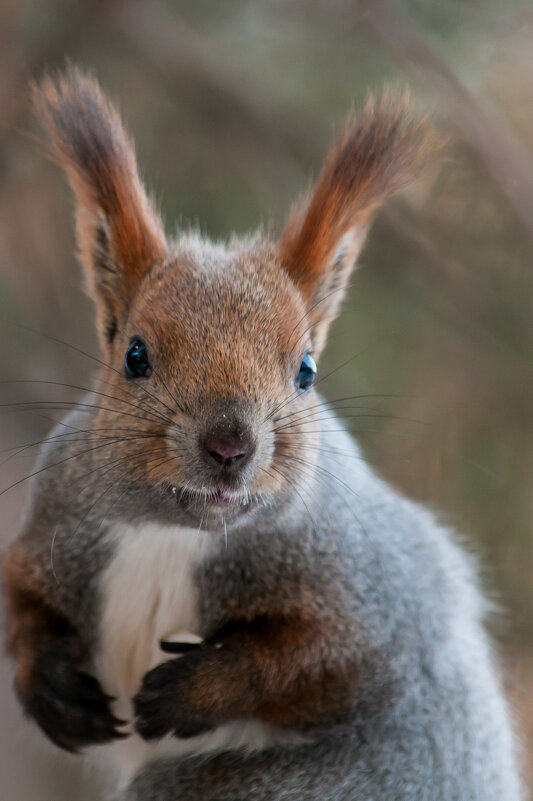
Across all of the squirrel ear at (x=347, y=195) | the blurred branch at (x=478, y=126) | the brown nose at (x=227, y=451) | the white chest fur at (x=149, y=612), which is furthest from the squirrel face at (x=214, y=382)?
the blurred branch at (x=478, y=126)

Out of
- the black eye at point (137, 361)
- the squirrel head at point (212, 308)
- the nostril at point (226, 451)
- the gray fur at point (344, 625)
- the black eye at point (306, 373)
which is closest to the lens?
the nostril at point (226, 451)

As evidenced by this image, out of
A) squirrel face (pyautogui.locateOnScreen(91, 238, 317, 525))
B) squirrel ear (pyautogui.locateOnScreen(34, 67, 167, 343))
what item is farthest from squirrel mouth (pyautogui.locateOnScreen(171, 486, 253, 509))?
squirrel ear (pyautogui.locateOnScreen(34, 67, 167, 343))

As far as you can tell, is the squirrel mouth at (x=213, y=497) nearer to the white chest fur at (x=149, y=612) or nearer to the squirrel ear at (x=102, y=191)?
the white chest fur at (x=149, y=612)

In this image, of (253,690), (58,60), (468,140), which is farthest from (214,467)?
(58,60)

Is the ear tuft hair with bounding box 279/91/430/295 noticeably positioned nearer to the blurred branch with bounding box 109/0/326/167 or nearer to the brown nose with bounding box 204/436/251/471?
the brown nose with bounding box 204/436/251/471

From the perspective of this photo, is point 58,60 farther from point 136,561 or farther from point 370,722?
point 370,722

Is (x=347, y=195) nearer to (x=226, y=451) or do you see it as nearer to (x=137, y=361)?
(x=137, y=361)
